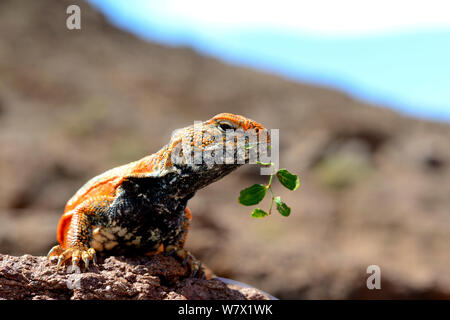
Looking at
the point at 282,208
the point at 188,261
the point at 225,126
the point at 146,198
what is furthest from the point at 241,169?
the point at 282,208

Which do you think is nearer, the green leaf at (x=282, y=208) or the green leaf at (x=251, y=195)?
the green leaf at (x=282, y=208)

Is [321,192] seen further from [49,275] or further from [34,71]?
[49,275]

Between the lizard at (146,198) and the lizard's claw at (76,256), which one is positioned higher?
the lizard at (146,198)

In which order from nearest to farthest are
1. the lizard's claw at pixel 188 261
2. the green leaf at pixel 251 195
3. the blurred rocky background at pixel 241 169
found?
the green leaf at pixel 251 195 < the lizard's claw at pixel 188 261 < the blurred rocky background at pixel 241 169

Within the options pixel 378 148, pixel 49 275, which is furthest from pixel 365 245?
pixel 49 275

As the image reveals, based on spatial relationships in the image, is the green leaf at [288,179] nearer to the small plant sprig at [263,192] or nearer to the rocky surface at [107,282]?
the small plant sprig at [263,192]

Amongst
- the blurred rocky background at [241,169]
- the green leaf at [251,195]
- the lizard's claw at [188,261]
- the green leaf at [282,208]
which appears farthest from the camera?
the blurred rocky background at [241,169]

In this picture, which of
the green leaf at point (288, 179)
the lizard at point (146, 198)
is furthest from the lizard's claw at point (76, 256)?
the green leaf at point (288, 179)

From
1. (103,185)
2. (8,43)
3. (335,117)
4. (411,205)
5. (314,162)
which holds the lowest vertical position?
(103,185)
